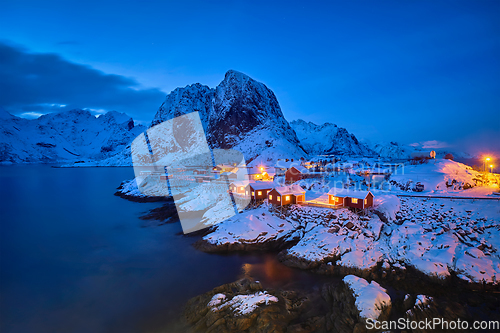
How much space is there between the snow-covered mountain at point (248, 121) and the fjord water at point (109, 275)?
69854 mm

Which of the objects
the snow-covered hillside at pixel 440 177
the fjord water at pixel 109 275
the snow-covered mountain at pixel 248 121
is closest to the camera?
the fjord water at pixel 109 275

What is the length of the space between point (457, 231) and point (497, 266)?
13.9 ft

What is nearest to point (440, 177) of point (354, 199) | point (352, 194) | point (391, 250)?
point (352, 194)

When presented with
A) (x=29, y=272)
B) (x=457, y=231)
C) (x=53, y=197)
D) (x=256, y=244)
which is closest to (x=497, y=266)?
(x=457, y=231)

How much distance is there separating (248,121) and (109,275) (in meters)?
108

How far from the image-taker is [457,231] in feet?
65.6

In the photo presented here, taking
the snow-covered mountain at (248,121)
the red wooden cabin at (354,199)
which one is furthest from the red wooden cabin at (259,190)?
the snow-covered mountain at (248,121)

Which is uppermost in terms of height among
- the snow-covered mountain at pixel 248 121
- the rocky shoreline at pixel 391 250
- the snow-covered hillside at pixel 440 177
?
the snow-covered mountain at pixel 248 121

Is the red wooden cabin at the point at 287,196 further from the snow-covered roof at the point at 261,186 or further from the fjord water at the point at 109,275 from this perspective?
the fjord water at the point at 109,275

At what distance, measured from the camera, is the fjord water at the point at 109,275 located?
14.4m

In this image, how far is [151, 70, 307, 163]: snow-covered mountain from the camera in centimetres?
10281

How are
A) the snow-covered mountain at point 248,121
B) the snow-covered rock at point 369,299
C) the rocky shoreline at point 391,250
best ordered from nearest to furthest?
the snow-covered rock at point 369,299
the rocky shoreline at point 391,250
the snow-covered mountain at point 248,121

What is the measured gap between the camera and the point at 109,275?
1986 cm

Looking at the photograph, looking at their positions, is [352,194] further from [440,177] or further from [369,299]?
[440,177]
